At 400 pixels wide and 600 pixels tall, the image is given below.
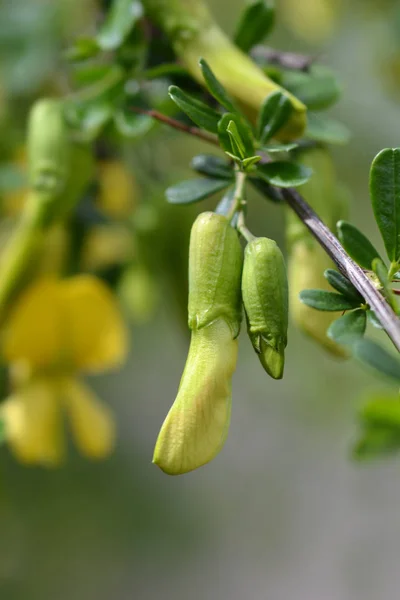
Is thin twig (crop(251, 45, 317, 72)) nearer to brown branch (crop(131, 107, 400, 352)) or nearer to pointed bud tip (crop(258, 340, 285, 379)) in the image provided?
brown branch (crop(131, 107, 400, 352))

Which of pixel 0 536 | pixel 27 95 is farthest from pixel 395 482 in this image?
pixel 27 95

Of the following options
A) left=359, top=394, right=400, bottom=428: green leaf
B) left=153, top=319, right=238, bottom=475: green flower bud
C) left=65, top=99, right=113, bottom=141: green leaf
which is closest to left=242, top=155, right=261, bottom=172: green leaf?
left=153, top=319, right=238, bottom=475: green flower bud

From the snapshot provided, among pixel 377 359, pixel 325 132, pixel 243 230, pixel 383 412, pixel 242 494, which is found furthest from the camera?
pixel 242 494

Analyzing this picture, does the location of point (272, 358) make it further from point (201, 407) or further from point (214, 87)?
point (214, 87)

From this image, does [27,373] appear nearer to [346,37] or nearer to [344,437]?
[346,37]

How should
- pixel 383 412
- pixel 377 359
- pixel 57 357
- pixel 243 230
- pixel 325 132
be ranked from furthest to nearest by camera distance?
pixel 57 357 → pixel 383 412 → pixel 325 132 → pixel 243 230 → pixel 377 359

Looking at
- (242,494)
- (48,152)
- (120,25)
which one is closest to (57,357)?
(48,152)
